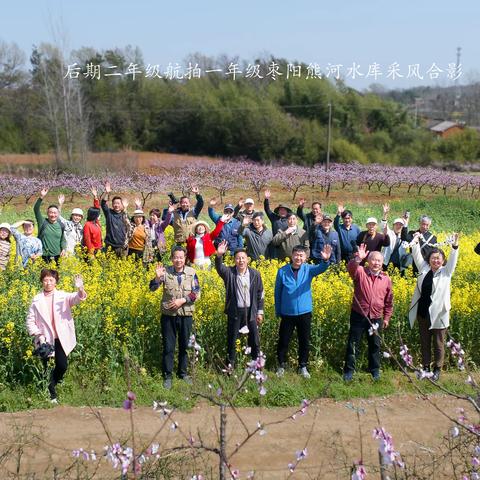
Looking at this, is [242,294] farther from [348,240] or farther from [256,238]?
[348,240]

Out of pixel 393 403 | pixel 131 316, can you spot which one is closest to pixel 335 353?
pixel 393 403

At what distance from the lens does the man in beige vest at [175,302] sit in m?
6.77

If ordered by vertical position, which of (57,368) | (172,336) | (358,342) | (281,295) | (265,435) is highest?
(281,295)

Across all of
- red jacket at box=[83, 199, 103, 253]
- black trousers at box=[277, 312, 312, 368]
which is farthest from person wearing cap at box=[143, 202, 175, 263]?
black trousers at box=[277, 312, 312, 368]

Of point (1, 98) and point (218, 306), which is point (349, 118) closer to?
point (1, 98)

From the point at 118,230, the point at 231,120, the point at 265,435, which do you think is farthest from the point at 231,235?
the point at 231,120

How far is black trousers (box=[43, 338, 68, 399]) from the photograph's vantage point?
252 inches

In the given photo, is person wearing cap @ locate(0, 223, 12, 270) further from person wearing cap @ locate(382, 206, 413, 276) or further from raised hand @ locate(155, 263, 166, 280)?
person wearing cap @ locate(382, 206, 413, 276)

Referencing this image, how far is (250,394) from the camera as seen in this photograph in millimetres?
6809

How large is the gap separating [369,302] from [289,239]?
9.18ft

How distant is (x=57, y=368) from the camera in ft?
21.3

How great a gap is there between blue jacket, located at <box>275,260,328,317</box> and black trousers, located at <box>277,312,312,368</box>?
4.3 inches

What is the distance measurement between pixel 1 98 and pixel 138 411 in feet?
151

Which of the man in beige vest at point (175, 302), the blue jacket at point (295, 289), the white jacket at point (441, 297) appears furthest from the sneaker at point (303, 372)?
the white jacket at point (441, 297)
